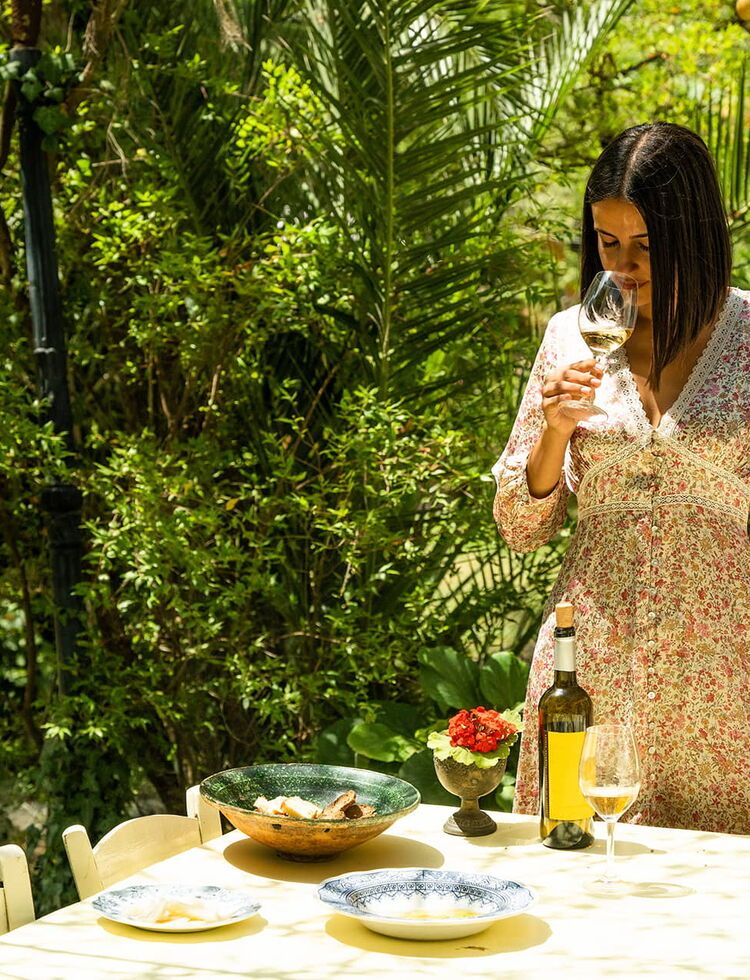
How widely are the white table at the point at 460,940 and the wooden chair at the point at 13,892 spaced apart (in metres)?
0.10

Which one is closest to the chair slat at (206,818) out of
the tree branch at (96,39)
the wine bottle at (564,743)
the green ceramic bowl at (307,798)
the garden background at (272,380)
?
the green ceramic bowl at (307,798)

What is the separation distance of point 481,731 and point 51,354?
7.30 ft

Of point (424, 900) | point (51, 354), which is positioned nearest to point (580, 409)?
point (424, 900)

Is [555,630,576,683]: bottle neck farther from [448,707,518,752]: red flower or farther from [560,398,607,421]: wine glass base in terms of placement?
[560,398,607,421]: wine glass base

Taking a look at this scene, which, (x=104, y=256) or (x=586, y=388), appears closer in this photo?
(x=586, y=388)

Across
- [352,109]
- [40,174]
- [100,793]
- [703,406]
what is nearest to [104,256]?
[40,174]

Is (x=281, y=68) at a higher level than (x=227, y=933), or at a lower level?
higher

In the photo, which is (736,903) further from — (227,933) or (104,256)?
(104,256)

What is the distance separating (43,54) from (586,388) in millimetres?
2355

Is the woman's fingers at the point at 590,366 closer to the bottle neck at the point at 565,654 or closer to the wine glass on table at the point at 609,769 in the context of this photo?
the bottle neck at the point at 565,654

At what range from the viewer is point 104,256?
12.9 feet

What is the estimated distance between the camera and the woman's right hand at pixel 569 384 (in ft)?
6.89

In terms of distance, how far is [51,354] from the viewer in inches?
152

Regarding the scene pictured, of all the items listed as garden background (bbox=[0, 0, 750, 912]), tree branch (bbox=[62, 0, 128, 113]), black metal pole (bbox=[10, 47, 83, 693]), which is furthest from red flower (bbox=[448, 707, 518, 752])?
tree branch (bbox=[62, 0, 128, 113])
